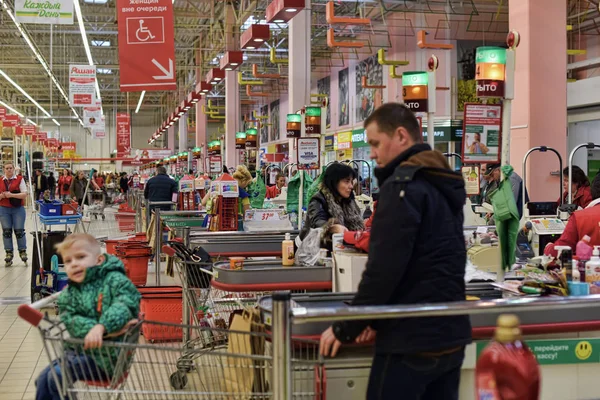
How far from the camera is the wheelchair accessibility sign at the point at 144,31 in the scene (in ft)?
35.7

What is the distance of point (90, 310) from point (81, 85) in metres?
15.9

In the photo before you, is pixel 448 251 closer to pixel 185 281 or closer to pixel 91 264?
pixel 91 264

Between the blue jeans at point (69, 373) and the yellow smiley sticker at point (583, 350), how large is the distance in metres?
2.23

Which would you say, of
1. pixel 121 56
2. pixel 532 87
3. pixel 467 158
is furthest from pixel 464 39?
pixel 467 158

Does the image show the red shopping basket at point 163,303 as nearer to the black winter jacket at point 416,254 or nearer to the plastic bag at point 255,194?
the black winter jacket at point 416,254

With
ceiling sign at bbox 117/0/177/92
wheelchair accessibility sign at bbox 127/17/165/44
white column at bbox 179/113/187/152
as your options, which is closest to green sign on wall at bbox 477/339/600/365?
ceiling sign at bbox 117/0/177/92

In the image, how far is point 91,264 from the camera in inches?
141

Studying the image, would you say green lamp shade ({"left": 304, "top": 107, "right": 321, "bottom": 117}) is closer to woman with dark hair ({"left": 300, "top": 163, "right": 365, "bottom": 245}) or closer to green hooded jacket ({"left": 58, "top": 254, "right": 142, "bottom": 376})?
woman with dark hair ({"left": 300, "top": 163, "right": 365, "bottom": 245})

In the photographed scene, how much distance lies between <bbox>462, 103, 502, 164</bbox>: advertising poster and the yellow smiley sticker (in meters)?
2.33

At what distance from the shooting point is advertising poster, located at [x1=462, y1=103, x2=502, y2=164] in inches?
232

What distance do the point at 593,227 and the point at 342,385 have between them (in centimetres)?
242

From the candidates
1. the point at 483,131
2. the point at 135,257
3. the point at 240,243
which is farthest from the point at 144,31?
the point at 483,131

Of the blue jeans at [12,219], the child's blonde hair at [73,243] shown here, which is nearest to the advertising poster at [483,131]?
the child's blonde hair at [73,243]

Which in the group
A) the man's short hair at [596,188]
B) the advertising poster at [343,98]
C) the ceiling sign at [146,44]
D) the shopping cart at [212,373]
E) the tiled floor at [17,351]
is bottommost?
the tiled floor at [17,351]
